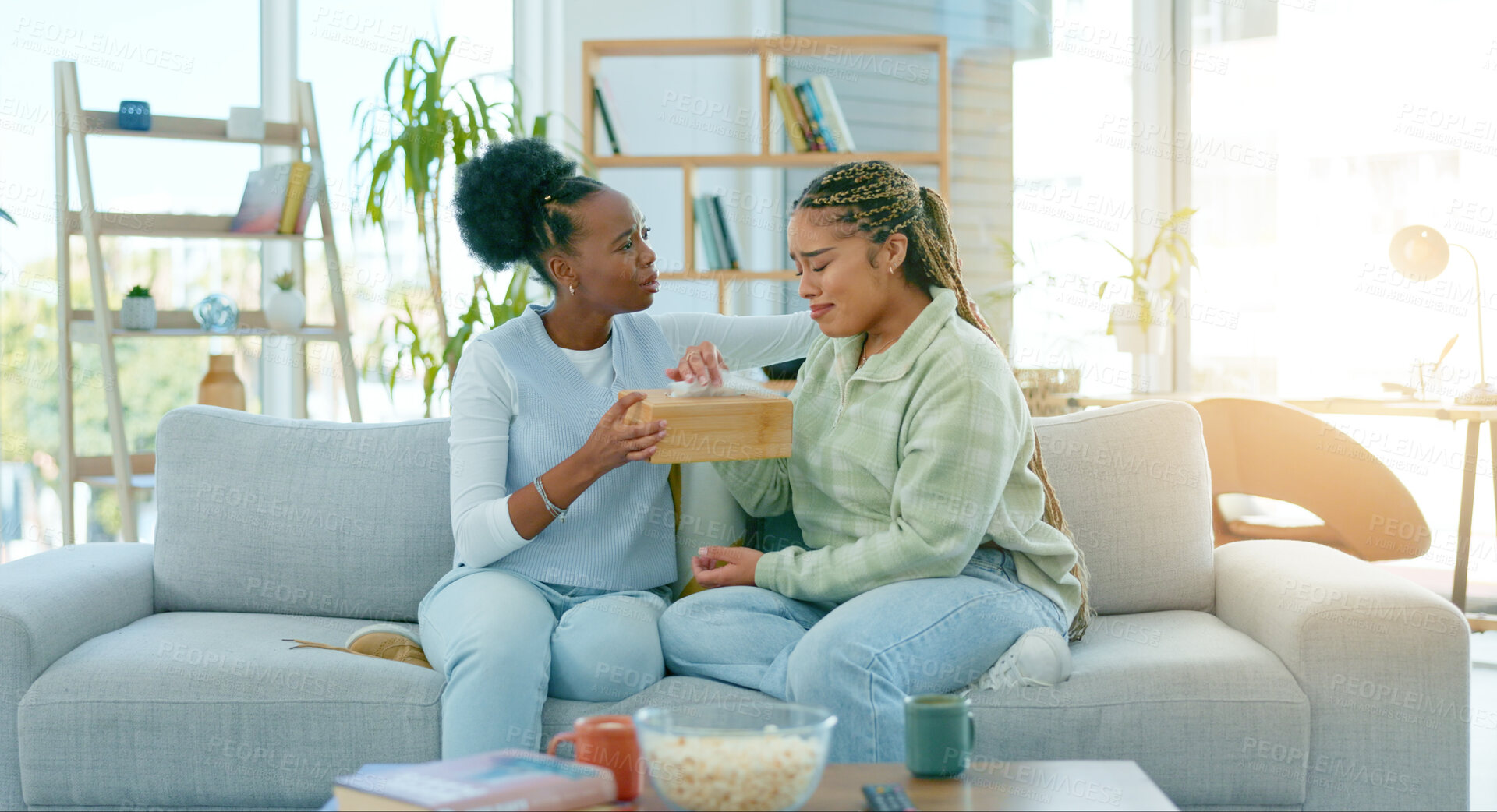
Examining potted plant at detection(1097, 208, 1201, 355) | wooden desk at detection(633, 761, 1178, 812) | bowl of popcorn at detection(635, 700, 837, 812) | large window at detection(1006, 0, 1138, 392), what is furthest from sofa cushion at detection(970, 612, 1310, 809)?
large window at detection(1006, 0, 1138, 392)

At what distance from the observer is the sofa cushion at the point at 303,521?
2121 millimetres

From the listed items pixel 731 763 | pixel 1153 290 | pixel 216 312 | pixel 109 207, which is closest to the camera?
pixel 731 763

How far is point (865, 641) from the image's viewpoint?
158 cm

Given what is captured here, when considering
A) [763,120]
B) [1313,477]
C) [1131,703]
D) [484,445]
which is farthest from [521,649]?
[763,120]

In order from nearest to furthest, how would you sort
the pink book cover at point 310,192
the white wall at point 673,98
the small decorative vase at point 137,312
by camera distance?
the small decorative vase at point 137,312 → the pink book cover at point 310,192 → the white wall at point 673,98

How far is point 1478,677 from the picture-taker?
3107mm

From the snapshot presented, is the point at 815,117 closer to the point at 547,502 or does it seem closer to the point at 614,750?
the point at 547,502

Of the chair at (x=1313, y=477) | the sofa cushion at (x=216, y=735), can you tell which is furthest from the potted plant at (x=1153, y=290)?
the sofa cushion at (x=216, y=735)

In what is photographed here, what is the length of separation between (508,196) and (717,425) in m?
0.67

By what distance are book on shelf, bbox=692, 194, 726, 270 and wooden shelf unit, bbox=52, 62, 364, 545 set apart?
128 cm

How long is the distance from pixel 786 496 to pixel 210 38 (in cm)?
316

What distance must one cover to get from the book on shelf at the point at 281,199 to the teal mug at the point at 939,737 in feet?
9.56

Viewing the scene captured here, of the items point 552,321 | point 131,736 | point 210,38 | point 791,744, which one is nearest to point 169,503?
point 131,736

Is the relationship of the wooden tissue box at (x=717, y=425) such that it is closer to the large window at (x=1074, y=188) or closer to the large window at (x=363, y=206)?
the large window at (x=363, y=206)
